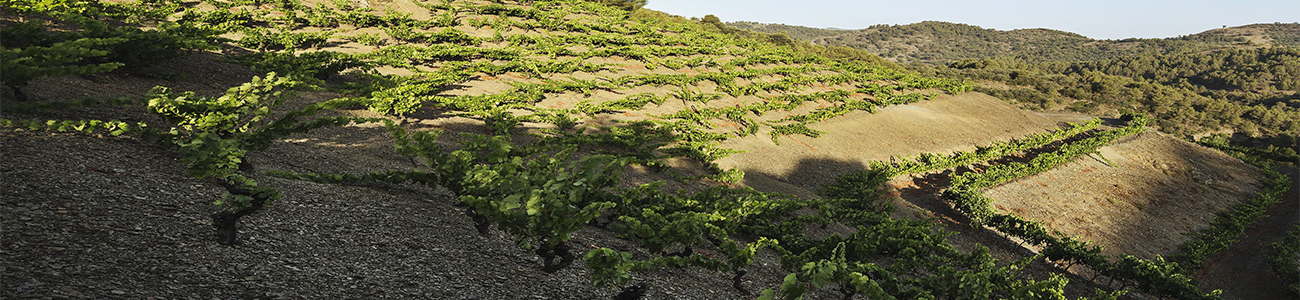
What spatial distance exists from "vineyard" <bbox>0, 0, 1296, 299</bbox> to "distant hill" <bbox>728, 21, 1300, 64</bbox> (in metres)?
146

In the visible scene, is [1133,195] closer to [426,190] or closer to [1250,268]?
[1250,268]

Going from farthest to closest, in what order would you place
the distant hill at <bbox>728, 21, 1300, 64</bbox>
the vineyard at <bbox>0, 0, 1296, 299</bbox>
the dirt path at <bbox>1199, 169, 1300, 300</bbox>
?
the distant hill at <bbox>728, 21, 1300, 64</bbox>, the dirt path at <bbox>1199, 169, 1300, 300</bbox>, the vineyard at <bbox>0, 0, 1296, 299</bbox>

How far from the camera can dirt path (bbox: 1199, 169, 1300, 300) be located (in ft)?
47.7

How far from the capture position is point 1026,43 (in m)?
179

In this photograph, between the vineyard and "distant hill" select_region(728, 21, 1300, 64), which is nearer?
the vineyard

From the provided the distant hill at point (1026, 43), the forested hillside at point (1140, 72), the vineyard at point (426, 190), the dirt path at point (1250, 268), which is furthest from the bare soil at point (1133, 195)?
the distant hill at point (1026, 43)

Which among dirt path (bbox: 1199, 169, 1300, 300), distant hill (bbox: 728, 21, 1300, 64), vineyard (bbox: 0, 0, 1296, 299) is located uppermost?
distant hill (bbox: 728, 21, 1300, 64)

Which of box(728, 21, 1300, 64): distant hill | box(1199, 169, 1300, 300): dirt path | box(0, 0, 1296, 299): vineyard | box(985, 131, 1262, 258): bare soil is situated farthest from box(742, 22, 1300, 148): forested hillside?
box(1199, 169, 1300, 300): dirt path

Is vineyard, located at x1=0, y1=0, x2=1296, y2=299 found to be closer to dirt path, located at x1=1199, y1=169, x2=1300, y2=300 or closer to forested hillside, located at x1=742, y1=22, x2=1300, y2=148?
dirt path, located at x1=1199, y1=169, x2=1300, y2=300

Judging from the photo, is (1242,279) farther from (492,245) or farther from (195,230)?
(195,230)

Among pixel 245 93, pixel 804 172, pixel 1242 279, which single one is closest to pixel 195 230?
pixel 245 93

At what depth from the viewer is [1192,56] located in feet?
339

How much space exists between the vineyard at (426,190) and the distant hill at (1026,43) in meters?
146

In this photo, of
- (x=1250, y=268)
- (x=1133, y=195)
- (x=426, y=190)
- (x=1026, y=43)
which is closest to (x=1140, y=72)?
(x=1026, y=43)
